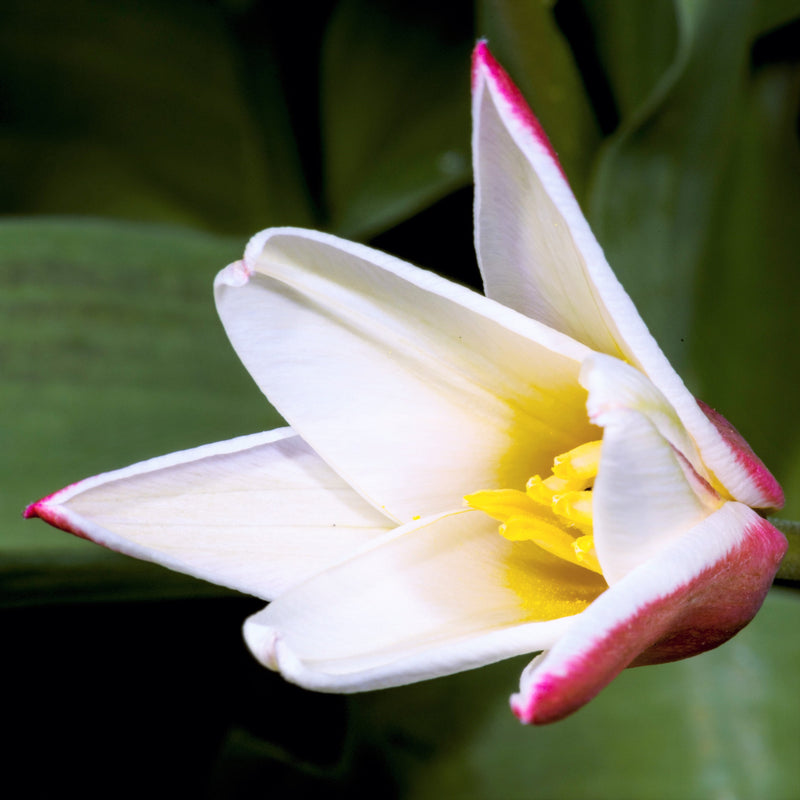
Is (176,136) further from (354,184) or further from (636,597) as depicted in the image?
(636,597)

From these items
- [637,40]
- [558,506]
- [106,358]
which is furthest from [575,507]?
[637,40]

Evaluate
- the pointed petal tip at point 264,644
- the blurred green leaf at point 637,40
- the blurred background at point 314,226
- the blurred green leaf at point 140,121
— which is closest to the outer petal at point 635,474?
the pointed petal tip at point 264,644

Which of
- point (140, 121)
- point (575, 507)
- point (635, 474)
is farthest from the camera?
point (140, 121)

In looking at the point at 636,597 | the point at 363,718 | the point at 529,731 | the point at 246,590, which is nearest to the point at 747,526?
the point at 636,597

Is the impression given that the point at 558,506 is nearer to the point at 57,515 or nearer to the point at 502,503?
the point at 502,503

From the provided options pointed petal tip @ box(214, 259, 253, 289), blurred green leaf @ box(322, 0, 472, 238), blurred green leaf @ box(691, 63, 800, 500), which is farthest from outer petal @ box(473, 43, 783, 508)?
blurred green leaf @ box(322, 0, 472, 238)

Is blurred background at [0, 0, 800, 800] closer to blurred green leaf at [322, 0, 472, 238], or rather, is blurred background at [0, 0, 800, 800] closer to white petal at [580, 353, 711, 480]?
blurred green leaf at [322, 0, 472, 238]

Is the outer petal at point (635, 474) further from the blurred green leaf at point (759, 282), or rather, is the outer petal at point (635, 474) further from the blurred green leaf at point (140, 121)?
the blurred green leaf at point (140, 121)
